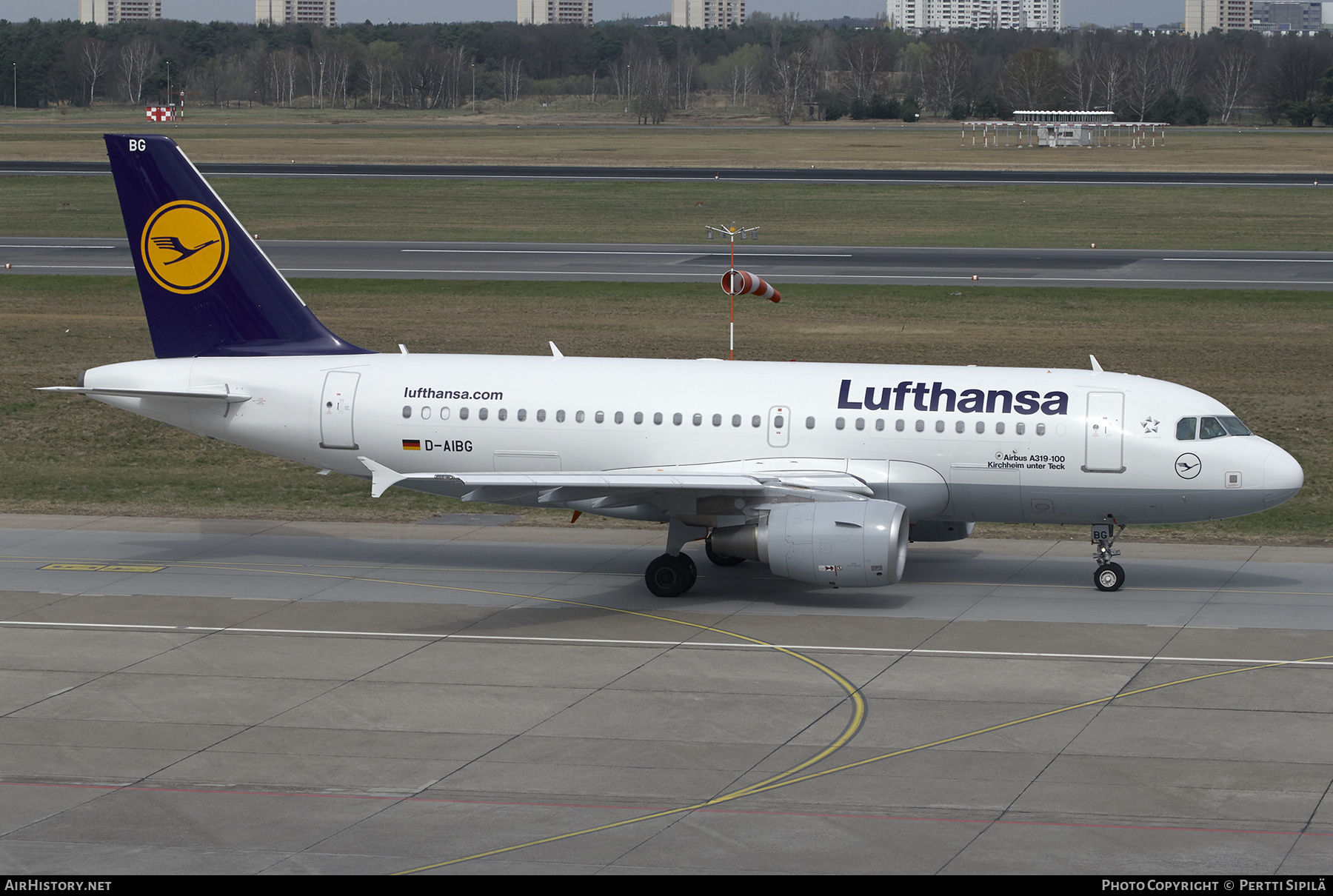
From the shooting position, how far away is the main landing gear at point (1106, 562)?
2831cm

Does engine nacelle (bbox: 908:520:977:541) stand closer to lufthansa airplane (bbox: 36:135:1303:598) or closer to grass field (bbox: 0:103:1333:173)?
lufthansa airplane (bbox: 36:135:1303:598)

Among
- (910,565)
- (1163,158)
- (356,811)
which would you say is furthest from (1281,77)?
(356,811)

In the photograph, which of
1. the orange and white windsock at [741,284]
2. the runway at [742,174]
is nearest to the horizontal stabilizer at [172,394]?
the orange and white windsock at [741,284]

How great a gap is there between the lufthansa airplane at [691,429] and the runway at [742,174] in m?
80.3

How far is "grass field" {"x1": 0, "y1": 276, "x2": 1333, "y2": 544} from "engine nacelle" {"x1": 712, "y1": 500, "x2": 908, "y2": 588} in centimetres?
Result: 898

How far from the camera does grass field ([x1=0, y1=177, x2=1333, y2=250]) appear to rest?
83438 millimetres

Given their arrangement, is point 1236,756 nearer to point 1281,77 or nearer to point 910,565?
point 910,565

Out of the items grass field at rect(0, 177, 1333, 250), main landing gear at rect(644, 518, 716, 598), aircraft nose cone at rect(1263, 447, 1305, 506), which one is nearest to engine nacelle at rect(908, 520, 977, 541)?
main landing gear at rect(644, 518, 716, 598)

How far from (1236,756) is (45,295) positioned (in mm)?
56751

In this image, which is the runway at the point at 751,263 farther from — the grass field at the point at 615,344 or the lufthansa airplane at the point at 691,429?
the lufthansa airplane at the point at 691,429

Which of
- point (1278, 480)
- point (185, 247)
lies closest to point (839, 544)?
point (1278, 480)

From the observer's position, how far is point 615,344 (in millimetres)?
53062

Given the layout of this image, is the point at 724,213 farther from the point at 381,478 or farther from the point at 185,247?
the point at 381,478

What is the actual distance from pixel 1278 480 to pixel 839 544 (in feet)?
27.6
